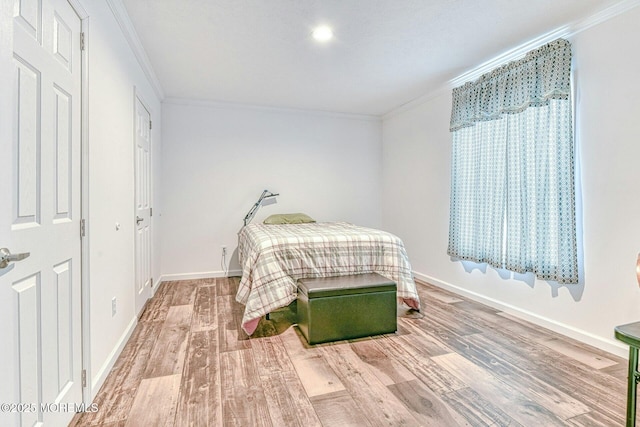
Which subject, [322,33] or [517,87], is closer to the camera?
[322,33]

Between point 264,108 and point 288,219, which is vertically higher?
point 264,108

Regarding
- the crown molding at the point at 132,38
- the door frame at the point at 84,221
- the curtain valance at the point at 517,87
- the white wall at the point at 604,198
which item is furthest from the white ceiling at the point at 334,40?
the door frame at the point at 84,221

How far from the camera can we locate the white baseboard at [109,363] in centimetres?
172

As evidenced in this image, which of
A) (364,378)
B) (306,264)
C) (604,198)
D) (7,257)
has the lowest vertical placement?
(364,378)

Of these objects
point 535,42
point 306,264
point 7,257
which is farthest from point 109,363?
point 535,42

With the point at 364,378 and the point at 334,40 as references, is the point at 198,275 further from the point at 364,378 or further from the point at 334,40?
the point at 334,40

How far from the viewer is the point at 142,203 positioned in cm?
308

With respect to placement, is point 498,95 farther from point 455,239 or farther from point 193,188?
point 193,188

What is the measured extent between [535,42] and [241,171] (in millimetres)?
3477

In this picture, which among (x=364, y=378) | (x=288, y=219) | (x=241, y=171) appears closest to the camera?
(x=364, y=378)

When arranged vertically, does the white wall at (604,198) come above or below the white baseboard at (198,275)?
above

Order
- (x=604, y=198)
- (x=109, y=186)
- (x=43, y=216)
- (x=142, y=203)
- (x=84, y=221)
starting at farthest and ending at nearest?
1. (x=142, y=203)
2. (x=604, y=198)
3. (x=109, y=186)
4. (x=84, y=221)
5. (x=43, y=216)

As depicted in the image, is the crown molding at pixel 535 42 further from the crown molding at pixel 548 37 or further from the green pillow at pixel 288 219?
the green pillow at pixel 288 219

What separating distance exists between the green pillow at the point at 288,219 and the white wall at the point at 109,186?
1.89 m
